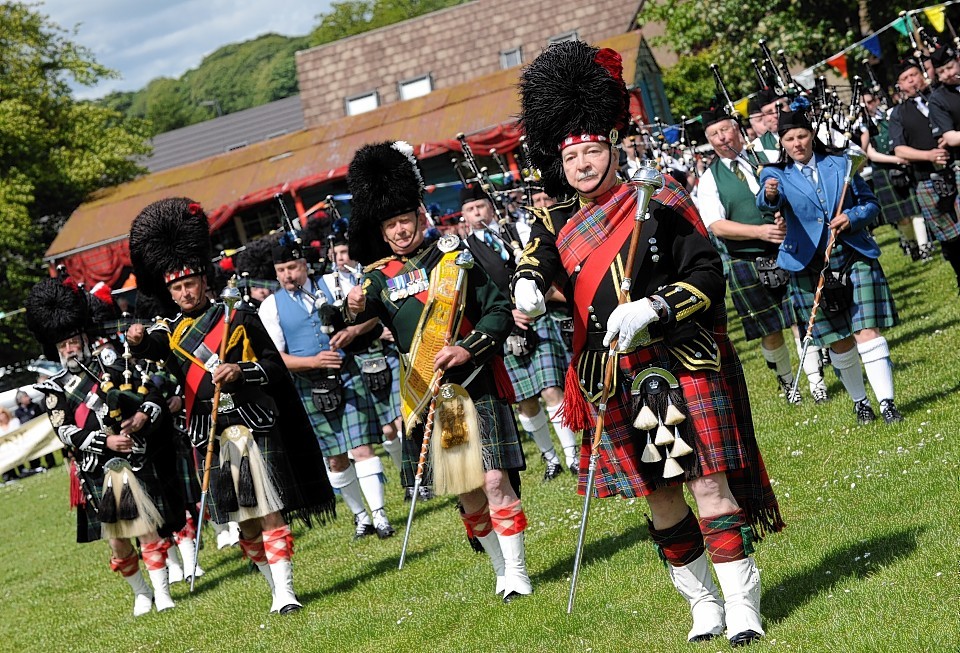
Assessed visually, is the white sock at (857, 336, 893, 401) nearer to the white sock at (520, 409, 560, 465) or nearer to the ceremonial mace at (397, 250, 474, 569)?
the white sock at (520, 409, 560, 465)

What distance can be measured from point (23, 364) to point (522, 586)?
28.7 m

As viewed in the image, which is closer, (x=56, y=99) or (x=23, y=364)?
(x=23, y=364)

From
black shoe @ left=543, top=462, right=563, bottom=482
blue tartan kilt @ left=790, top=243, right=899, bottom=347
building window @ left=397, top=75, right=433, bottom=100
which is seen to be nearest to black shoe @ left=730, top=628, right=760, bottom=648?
blue tartan kilt @ left=790, top=243, right=899, bottom=347

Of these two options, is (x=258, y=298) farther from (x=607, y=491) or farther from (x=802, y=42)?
(x=802, y=42)

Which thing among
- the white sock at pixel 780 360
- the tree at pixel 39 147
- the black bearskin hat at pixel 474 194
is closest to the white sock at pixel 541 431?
the white sock at pixel 780 360

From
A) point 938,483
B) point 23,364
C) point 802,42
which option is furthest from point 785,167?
point 23,364

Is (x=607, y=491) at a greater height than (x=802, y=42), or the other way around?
(x=802, y=42)

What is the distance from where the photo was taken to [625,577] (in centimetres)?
572

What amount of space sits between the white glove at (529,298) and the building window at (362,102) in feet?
119

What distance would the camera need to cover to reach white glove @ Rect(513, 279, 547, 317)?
4.37 metres

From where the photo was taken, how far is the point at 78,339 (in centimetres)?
775

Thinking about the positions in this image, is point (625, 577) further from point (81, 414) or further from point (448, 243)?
point (81, 414)

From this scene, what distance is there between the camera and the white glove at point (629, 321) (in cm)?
416

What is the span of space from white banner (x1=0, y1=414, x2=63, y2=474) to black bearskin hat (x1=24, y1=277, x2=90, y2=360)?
552 inches
